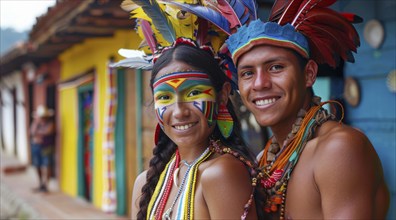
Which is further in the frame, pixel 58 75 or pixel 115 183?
pixel 58 75

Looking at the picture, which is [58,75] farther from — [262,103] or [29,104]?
[262,103]

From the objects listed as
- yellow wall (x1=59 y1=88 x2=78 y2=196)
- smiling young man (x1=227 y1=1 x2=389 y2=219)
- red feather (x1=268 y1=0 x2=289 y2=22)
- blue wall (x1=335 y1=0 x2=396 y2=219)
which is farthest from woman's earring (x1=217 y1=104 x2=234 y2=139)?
yellow wall (x1=59 y1=88 x2=78 y2=196)

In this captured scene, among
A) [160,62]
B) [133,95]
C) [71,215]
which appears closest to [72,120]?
[71,215]

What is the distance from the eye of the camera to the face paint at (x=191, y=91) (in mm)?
2061

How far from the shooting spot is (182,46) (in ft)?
7.03

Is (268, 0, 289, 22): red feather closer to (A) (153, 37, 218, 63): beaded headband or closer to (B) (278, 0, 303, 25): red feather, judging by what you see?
(B) (278, 0, 303, 25): red feather

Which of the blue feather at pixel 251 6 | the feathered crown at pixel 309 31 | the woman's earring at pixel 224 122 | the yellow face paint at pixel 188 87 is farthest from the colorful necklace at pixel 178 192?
the blue feather at pixel 251 6

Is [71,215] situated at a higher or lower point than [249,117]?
lower

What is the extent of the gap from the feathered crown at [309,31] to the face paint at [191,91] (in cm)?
20

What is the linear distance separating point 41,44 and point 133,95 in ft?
8.55

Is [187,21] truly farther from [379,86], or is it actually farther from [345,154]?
[379,86]

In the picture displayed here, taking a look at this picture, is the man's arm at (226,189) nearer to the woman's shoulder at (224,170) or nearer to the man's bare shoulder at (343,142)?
the woman's shoulder at (224,170)

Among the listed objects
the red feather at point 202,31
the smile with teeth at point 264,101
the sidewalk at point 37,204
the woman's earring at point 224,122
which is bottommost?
the sidewalk at point 37,204

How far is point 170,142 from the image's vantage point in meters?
2.41
